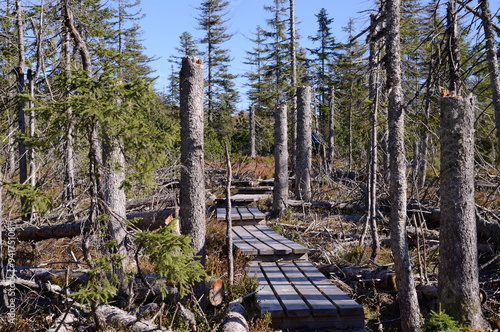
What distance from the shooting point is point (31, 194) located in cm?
386

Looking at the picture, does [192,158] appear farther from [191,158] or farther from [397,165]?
[397,165]

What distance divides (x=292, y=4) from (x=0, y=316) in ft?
79.6

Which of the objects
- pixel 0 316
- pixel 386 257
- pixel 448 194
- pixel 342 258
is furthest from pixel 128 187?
pixel 386 257

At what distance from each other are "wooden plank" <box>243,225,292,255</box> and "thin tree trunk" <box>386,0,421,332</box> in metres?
2.92

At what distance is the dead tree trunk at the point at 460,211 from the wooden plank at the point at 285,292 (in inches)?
82.8

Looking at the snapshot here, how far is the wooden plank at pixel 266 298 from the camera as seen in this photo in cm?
565

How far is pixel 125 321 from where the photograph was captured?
5.39m

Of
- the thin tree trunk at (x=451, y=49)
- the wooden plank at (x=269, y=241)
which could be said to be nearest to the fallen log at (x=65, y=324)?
the wooden plank at (x=269, y=241)

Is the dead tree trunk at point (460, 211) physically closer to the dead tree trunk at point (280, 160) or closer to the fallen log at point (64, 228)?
the fallen log at point (64, 228)

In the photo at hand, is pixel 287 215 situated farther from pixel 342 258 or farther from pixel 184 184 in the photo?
pixel 184 184

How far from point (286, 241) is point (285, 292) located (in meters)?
2.75

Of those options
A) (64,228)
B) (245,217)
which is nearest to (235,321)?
(64,228)

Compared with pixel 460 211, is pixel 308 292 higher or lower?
lower

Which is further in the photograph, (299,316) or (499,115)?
(499,115)
